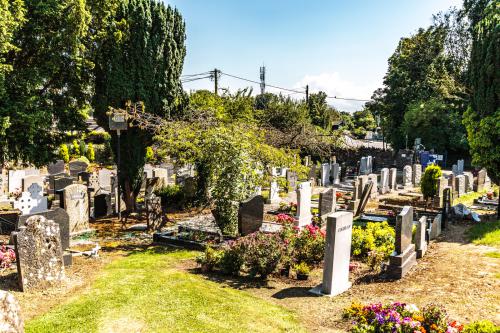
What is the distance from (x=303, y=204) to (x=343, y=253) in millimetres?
6313

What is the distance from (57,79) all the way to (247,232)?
344 inches

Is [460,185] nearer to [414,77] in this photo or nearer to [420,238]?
[420,238]

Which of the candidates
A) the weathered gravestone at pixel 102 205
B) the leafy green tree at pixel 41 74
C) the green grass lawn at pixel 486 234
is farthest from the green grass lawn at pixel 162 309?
the weathered gravestone at pixel 102 205

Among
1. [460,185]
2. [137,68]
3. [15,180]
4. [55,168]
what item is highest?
[137,68]

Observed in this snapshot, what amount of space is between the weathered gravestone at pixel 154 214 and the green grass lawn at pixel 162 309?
13.9ft

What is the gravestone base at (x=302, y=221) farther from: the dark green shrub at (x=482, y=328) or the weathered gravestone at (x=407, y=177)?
the weathered gravestone at (x=407, y=177)

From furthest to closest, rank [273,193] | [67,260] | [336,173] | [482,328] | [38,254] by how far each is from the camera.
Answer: [336,173] < [273,193] < [67,260] < [38,254] < [482,328]

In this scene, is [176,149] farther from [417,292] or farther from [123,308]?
[417,292]

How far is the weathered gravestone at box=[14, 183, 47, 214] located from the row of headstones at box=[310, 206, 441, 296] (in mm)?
10063

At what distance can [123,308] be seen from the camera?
24.6ft

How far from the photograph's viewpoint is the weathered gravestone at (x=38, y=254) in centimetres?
809

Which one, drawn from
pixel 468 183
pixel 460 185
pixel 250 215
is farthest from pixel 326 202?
pixel 468 183

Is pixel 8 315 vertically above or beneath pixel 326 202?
beneath

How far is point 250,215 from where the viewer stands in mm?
11789
